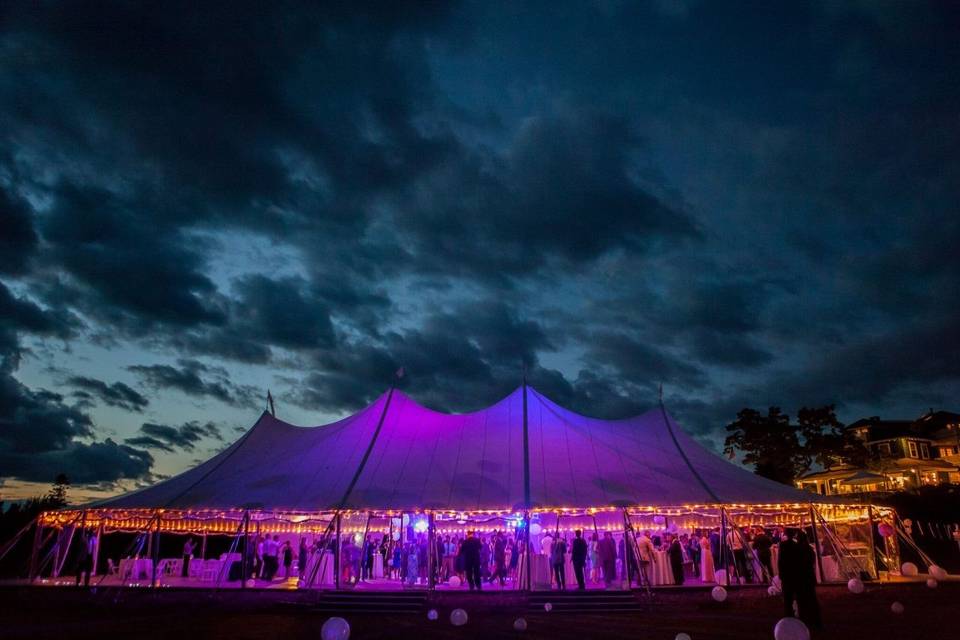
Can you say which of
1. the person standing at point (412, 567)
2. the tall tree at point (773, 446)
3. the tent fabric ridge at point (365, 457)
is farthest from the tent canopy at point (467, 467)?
the tall tree at point (773, 446)

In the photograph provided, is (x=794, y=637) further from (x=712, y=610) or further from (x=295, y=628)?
(x=295, y=628)

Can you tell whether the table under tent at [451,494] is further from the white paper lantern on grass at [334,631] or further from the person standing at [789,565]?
the white paper lantern on grass at [334,631]

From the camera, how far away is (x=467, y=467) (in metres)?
14.2

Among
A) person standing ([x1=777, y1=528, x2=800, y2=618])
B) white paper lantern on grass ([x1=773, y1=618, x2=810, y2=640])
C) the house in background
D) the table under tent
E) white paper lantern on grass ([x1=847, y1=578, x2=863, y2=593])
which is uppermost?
the house in background

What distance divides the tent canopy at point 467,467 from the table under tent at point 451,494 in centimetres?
4

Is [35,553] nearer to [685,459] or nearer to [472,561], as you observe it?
[472,561]

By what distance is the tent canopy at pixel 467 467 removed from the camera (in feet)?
43.3

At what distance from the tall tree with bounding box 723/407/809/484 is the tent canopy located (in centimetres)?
2148

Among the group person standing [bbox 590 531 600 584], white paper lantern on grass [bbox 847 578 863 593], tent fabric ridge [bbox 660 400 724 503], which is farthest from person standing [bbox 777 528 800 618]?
person standing [bbox 590 531 600 584]

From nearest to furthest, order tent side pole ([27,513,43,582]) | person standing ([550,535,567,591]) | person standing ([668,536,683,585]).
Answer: person standing ([550,535,567,591]) → person standing ([668,536,683,585]) → tent side pole ([27,513,43,582])

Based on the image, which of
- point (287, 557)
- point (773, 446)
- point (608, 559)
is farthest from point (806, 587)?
point (773, 446)

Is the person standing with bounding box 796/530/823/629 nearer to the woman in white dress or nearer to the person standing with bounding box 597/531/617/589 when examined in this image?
the person standing with bounding box 597/531/617/589

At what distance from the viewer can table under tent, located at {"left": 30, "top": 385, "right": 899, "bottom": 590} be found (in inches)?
512

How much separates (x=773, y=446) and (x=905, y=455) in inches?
550
